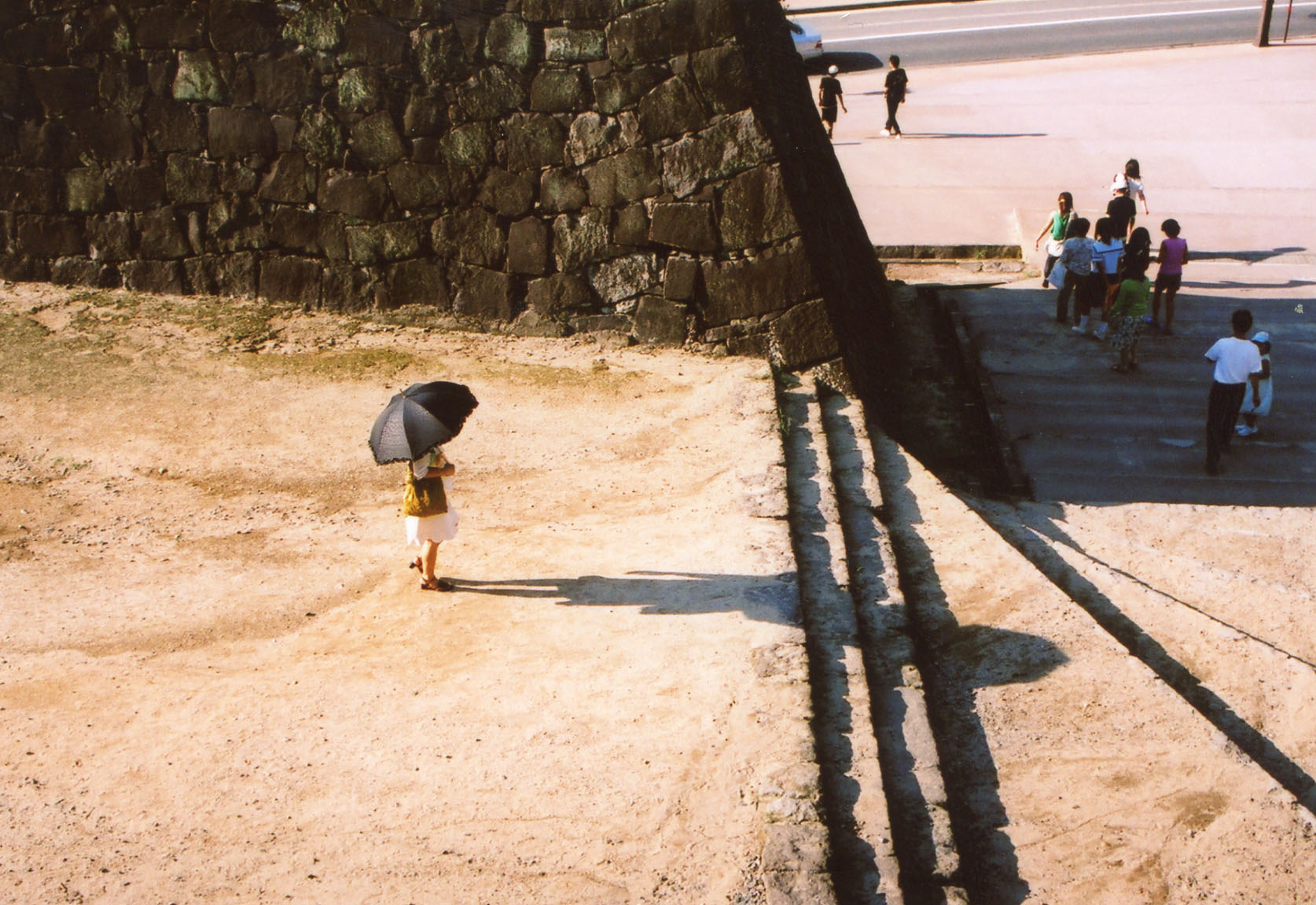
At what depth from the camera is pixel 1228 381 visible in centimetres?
912

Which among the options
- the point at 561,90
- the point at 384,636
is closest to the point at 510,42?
the point at 561,90

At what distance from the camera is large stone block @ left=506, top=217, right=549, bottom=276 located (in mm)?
9344

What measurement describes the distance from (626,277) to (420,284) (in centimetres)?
164

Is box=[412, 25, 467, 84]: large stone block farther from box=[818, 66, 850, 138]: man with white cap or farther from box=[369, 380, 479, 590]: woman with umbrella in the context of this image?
box=[818, 66, 850, 138]: man with white cap

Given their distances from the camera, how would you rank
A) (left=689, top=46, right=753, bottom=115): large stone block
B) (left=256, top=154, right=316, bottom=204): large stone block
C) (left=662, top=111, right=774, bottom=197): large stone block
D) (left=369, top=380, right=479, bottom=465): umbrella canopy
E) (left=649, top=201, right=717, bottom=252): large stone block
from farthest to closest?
(left=256, top=154, right=316, bottom=204): large stone block → (left=649, top=201, right=717, bottom=252): large stone block → (left=662, top=111, right=774, bottom=197): large stone block → (left=689, top=46, right=753, bottom=115): large stone block → (left=369, top=380, right=479, bottom=465): umbrella canopy

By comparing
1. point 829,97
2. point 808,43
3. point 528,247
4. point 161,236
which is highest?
point 808,43

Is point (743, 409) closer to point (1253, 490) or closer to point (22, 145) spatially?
point (1253, 490)

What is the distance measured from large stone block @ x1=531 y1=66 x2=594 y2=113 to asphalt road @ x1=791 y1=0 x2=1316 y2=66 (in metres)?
16.8

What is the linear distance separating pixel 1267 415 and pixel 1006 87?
1337cm

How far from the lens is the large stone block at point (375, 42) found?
9.12 meters

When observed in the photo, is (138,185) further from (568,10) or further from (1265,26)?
(1265,26)

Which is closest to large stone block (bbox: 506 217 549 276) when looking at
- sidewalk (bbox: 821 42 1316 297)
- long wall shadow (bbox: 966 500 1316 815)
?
long wall shadow (bbox: 966 500 1316 815)

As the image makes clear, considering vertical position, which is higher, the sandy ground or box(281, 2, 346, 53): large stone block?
box(281, 2, 346, 53): large stone block

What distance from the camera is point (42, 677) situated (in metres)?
5.44
